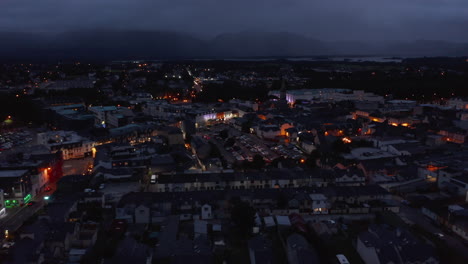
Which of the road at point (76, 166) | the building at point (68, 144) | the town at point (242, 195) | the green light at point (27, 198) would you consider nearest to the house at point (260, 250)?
the town at point (242, 195)

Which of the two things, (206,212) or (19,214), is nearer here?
(206,212)

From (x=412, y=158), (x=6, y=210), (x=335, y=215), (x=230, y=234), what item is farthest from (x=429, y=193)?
(x=6, y=210)

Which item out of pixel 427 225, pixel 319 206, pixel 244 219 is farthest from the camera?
pixel 319 206

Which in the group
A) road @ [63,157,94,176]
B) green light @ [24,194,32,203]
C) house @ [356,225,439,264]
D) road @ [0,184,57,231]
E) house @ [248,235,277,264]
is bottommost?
road @ [0,184,57,231]

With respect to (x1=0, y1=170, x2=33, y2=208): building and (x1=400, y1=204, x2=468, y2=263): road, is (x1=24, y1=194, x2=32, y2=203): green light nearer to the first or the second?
(x1=0, y1=170, x2=33, y2=208): building

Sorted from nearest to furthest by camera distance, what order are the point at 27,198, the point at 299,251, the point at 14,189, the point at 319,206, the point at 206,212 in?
the point at 299,251, the point at 206,212, the point at 319,206, the point at 14,189, the point at 27,198

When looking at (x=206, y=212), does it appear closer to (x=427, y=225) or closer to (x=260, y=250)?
(x=260, y=250)

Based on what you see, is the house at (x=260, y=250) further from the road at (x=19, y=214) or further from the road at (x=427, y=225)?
the road at (x=19, y=214)

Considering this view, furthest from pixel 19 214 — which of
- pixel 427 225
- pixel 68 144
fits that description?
pixel 427 225

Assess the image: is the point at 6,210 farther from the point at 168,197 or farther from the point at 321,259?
the point at 321,259

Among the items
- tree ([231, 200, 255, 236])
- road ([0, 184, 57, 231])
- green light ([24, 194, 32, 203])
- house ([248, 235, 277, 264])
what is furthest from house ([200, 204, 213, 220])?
green light ([24, 194, 32, 203])
